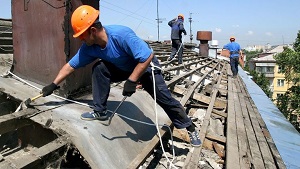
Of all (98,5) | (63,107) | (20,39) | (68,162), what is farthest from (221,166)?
(20,39)

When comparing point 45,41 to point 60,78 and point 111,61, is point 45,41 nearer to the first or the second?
point 60,78

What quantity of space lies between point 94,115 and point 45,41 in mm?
1211

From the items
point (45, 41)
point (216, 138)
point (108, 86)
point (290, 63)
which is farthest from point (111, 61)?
point (290, 63)

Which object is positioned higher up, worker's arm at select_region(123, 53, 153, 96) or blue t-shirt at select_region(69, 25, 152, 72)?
blue t-shirt at select_region(69, 25, 152, 72)

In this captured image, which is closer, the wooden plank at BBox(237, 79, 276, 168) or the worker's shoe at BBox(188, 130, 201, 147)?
the wooden plank at BBox(237, 79, 276, 168)

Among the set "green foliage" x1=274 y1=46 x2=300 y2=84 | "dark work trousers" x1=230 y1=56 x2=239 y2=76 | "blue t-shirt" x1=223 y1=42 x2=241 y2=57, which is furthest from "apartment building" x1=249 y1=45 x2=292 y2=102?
"dark work trousers" x1=230 y1=56 x2=239 y2=76

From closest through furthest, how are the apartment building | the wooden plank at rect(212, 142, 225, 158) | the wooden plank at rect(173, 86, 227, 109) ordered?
1. the wooden plank at rect(212, 142, 225, 158)
2. the wooden plank at rect(173, 86, 227, 109)
3. the apartment building

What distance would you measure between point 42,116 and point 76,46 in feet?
3.66

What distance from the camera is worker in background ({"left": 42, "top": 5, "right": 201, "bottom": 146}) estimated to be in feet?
8.71

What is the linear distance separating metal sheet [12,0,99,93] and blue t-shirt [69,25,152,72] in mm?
414

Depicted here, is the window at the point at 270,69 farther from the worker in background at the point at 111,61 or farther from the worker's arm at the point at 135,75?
the worker's arm at the point at 135,75

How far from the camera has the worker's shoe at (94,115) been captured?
288 cm

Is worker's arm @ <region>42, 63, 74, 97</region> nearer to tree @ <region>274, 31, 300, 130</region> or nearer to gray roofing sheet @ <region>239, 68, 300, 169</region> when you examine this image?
gray roofing sheet @ <region>239, 68, 300, 169</region>

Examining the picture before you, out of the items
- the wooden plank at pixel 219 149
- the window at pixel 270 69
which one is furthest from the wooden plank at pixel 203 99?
the window at pixel 270 69
